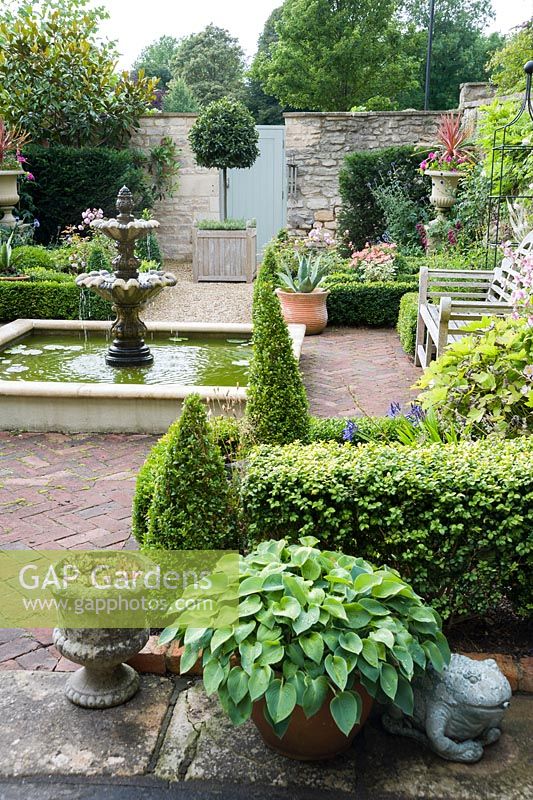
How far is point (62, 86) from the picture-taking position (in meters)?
12.9

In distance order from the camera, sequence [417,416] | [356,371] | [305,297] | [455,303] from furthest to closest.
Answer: [305,297] < [356,371] < [455,303] < [417,416]

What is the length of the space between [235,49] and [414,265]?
2434cm

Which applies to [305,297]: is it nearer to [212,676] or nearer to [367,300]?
[367,300]

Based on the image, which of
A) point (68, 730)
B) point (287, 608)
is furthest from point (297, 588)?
point (68, 730)

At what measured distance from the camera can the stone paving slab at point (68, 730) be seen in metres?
2.54

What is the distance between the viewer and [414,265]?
1005 centimetres

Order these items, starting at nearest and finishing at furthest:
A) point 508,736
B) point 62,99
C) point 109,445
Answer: point 508,736
point 109,445
point 62,99

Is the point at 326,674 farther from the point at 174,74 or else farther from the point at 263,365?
the point at 174,74

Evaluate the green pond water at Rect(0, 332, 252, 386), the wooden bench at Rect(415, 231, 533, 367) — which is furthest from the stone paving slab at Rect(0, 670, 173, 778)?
the wooden bench at Rect(415, 231, 533, 367)

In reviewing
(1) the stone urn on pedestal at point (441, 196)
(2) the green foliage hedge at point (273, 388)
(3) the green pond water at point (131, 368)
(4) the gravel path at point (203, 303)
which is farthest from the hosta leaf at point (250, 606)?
(1) the stone urn on pedestal at point (441, 196)

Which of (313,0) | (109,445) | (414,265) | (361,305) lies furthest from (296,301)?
(313,0)

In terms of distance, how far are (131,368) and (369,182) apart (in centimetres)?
740

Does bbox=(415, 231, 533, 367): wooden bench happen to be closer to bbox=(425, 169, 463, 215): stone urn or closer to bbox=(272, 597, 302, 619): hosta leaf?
bbox=(425, 169, 463, 215): stone urn

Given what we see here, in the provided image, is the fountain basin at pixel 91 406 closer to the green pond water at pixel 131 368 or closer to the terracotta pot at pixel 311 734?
the green pond water at pixel 131 368
